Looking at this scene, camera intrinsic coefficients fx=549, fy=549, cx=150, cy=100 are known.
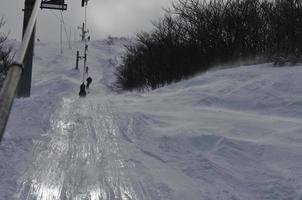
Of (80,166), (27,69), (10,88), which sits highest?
(10,88)

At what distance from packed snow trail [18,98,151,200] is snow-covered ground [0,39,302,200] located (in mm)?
11

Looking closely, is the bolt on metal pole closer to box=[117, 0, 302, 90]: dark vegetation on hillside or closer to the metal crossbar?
box=[117, 0, 302, 90]: dark vegetation on hillside

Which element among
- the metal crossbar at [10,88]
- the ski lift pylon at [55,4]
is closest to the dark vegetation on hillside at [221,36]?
the ski lift pylon at [55,4]

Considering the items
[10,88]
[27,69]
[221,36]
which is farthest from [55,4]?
[10,88]

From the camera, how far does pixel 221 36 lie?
28.1 m

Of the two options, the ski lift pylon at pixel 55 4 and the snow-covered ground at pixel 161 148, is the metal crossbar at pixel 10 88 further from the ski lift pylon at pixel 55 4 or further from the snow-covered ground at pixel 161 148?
the ski lift pylon at pixel 55 4

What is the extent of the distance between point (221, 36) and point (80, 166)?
22215 millimetres

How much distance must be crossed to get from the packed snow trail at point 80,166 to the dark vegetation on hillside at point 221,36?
40.5 ft

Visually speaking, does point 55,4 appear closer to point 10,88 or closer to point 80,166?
point 80,166

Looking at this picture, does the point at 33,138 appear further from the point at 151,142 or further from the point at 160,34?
the point at 160,34

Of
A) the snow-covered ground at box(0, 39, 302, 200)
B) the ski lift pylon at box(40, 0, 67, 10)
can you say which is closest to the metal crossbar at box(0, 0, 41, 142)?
the snow-covered ground at box(0, 39, 302, 200)

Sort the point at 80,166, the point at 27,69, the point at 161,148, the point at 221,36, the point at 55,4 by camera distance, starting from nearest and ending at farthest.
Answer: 1. the point at 80,166
2. the point at 161,148
3. the point at 27,69
4. the point at 55,4
5. the point at 221,36

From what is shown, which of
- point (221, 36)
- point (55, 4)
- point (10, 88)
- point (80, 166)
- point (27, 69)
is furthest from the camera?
point (221, 36)

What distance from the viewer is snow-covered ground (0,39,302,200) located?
5.88m
